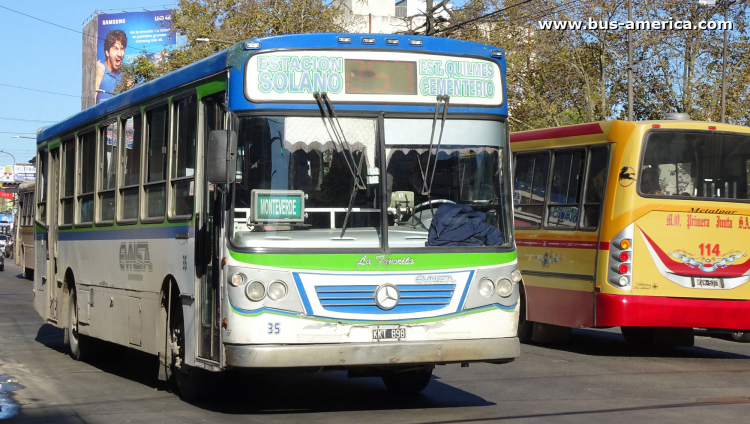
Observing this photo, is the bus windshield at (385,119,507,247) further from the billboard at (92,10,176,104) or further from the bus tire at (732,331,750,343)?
the billboard at (92,10,176,104)

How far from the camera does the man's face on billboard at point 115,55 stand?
8100 cm

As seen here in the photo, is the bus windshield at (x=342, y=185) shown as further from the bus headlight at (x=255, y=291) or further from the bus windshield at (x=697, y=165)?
the bus windshield at (x=697, y=165)

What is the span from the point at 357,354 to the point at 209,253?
156cm

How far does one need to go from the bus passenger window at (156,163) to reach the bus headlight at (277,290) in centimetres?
229

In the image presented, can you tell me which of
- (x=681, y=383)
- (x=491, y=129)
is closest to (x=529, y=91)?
(x=681, y=383)

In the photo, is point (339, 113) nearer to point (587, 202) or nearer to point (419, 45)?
point (419, 45)

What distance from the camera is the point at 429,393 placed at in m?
9.59

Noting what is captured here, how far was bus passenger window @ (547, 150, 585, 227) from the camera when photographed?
529 inches

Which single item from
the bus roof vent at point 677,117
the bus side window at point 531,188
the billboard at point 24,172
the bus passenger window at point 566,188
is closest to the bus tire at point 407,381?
the bus passenger window at point 566,188

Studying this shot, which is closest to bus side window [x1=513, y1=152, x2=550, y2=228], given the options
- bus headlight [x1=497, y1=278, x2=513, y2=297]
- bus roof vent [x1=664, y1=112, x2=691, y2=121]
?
bus roof vent [x1=664, y1=112, x2=691, y2=121]

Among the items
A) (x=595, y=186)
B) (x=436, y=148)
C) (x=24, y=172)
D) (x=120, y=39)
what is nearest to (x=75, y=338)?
(x=436, y=148)

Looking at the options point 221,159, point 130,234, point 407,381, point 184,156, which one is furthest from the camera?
point 130,234

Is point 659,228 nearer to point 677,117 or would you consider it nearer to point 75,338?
point 677,117

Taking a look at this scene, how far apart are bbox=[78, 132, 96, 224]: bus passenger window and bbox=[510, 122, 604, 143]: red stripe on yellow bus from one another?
619 centimetres
